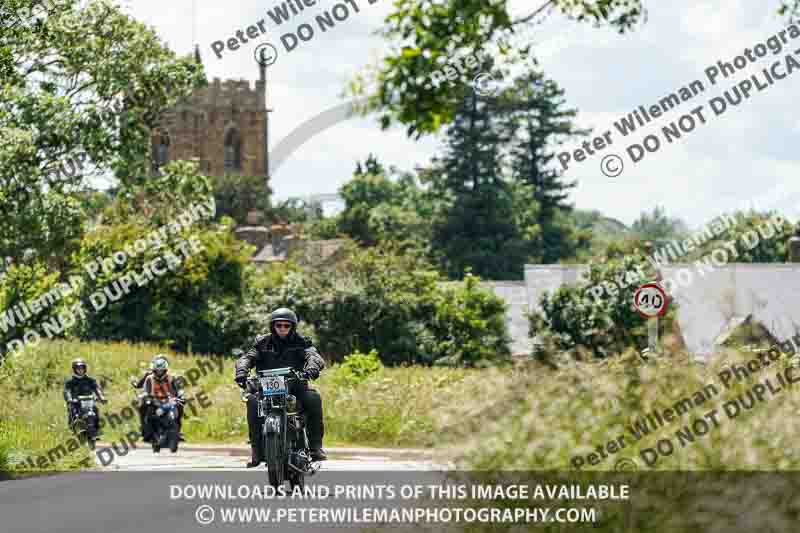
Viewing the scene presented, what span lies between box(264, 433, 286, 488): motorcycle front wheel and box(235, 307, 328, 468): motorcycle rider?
44 cm

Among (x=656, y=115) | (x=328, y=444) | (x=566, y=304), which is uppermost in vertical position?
(x=656, y=115)

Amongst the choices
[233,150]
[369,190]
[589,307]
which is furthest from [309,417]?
[233,150]

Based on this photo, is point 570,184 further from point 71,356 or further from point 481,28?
point 481,28

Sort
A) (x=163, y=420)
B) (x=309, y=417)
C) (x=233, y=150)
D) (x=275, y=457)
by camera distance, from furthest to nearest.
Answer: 1. (x=233, y=150)
2. (x=163, y=420)
3. (x=309, y=417)
4. (x=275, y=457)

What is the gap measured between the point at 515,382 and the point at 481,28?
332cm

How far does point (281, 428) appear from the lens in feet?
42.0

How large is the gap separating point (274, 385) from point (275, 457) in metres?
0.67

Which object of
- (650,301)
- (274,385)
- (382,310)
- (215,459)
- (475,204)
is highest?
(475,204)

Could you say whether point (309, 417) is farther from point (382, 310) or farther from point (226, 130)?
point (226, 130)

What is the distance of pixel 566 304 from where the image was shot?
46688 millimetres

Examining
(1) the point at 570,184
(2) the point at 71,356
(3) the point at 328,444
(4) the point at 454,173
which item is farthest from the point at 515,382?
(1) the point at 570,184

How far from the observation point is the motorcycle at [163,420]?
21.2 meters

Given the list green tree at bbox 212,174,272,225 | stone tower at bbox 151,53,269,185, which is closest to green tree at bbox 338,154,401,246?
green tree at bbox 212,174,272,225

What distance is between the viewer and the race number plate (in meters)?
13.0
